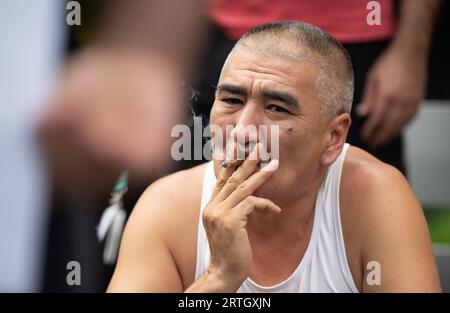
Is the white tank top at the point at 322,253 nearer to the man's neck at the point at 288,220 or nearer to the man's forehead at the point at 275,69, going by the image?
the man's neck at the point at 288,220

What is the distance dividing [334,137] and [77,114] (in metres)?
0.77

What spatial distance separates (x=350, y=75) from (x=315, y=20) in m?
0.30

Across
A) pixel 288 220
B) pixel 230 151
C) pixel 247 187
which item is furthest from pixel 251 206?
pixel 288 220

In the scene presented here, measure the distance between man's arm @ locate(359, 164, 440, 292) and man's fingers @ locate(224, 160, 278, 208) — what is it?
15.7 inches

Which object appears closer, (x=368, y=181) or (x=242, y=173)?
(x=242, y=173)

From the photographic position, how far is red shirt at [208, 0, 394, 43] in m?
2.66

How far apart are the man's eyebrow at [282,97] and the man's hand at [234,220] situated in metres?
0.17

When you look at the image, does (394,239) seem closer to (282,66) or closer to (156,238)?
(282,66)

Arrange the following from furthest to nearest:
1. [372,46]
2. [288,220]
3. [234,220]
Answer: [372,46], [288,220], [234,220]

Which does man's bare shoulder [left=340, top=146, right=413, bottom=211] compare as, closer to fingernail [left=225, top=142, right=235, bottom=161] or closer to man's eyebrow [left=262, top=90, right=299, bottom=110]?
man's eyebrow [left=262, top=90, right=299, bottom=110]

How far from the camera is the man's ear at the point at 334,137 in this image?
2.42 meters

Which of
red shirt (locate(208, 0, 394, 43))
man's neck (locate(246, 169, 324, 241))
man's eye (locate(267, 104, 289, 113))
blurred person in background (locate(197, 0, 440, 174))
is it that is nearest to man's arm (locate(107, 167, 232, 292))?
man's neck (locate(246, 169, 324, 241))

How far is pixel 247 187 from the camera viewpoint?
2211 mm
